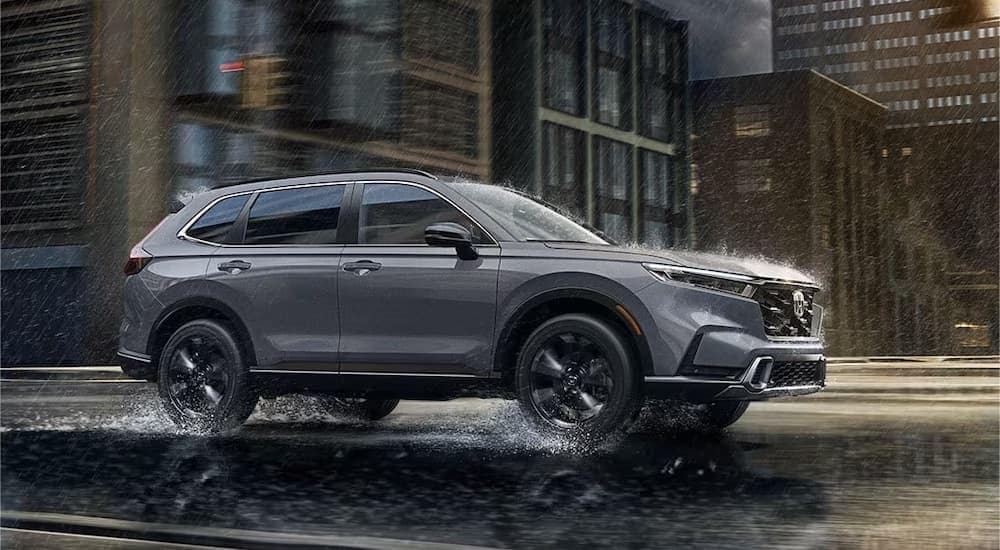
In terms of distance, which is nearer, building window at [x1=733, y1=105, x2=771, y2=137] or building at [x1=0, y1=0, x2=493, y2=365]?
building at [x1=0, y1=0, x2=493, y2=365]

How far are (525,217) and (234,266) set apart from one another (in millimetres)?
2079

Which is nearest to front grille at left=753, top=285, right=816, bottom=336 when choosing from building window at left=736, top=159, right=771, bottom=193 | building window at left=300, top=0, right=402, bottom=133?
building window at left=300, top=0, right=402, bottom=133

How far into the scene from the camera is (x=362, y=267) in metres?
7.79

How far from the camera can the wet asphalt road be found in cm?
491

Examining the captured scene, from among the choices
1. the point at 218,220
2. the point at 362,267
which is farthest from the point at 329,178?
the point at 218,220

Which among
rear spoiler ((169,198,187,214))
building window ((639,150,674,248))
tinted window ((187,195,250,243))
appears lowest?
tinted window ((187,195,250,243))

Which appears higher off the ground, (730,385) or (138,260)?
(138,260)

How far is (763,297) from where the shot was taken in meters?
7.16

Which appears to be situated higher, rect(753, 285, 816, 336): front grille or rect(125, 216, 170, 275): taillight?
rect(125, 216, 170, 275): taillight

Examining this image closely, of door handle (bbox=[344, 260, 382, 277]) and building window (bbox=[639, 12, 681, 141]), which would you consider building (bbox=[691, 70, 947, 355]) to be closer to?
building window (bbox=[639, 12, 681, 141])

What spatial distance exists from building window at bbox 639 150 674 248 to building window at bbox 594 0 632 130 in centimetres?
187

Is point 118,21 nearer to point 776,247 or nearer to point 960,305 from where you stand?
point 776,247

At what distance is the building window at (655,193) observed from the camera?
4659 centimetres

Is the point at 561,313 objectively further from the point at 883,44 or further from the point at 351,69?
the point at 883,44
